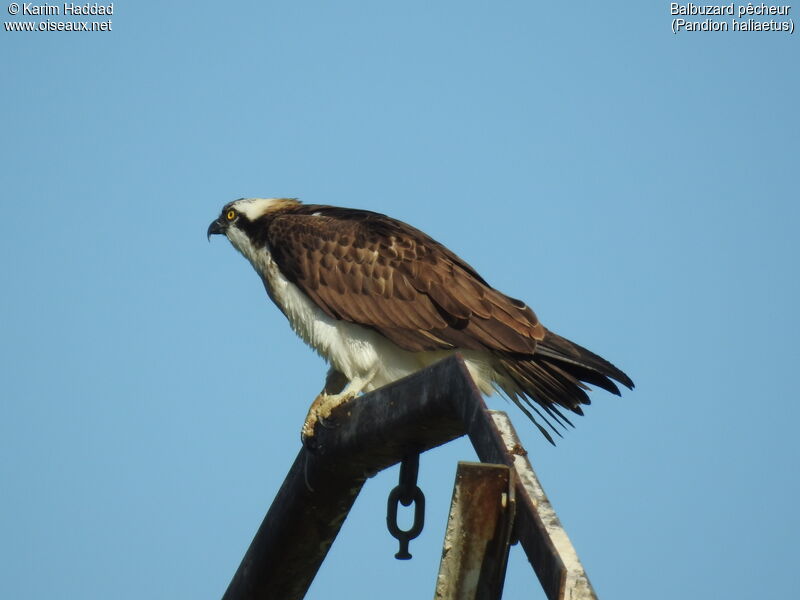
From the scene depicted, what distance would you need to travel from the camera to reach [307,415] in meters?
6.00

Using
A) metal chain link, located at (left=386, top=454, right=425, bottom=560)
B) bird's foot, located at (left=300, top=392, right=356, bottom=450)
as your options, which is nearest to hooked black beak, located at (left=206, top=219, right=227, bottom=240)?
bird's foot, located at (left=300, top=392, right=356, bottom=450)

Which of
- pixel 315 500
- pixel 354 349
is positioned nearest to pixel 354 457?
pixel 315 500

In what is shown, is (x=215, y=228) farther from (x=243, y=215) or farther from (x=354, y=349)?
(x=354, y=349)

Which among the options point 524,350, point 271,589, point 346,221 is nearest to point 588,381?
point 524,350

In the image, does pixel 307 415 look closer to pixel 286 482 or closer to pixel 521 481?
pixel 286 482

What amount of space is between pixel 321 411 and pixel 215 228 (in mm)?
2955

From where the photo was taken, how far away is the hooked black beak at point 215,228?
27.6 feet

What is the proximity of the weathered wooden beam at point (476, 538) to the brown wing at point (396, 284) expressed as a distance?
3936 mm

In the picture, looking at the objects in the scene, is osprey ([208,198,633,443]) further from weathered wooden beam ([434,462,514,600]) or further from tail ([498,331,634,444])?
weathered wooden beam ([434,462,514,600])

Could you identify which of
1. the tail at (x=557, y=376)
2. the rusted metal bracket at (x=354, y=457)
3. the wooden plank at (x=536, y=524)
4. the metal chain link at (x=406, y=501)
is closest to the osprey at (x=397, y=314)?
the tail at (x=557, y=376)

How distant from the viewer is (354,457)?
417 cm

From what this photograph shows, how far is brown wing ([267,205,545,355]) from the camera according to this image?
6.86m

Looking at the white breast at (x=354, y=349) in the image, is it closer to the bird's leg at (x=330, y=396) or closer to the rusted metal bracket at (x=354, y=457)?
the bird's leg at (x=330, y=396)

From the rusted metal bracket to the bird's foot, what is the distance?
10.7 inches
